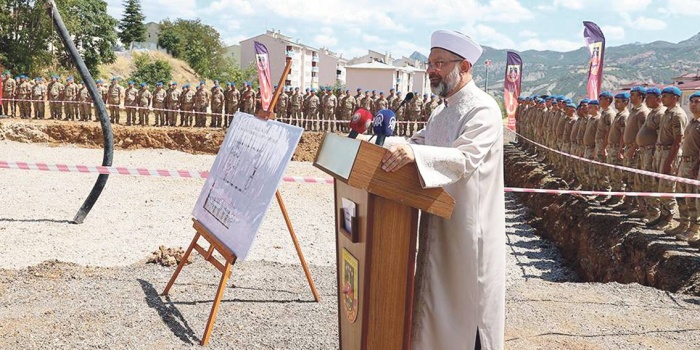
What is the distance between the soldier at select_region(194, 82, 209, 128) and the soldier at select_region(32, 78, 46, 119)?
5713mm

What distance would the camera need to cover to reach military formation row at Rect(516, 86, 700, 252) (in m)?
7.13

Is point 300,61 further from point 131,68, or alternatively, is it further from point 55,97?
point 55,97

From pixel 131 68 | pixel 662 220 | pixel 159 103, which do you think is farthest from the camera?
pixel 131 68

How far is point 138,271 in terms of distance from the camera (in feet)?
19.4

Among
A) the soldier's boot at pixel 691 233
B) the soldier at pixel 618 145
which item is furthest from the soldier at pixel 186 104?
the soldier's boot at pixel 691 233

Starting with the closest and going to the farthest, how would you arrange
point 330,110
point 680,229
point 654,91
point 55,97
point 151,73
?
1. point 680,229
2. point 654,91
3. point 55,97
4. point 330,110
5. point 151,73

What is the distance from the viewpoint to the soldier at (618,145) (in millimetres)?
9531

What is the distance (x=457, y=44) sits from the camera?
262 centimetres

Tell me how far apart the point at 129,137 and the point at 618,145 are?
1534 centimetres

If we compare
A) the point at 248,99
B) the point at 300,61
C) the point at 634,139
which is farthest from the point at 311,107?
the point at 300,61

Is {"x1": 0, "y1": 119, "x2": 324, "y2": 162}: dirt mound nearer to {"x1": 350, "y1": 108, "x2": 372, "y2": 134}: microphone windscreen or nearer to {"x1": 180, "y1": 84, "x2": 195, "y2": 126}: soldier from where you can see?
{"x1": 180, "y1": 84, "x2": 195, "y2": 126}: soldier

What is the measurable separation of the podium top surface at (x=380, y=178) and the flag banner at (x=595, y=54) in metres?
10.3

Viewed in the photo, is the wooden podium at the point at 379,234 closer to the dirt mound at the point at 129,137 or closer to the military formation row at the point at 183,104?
the dirt mound at the point at 129,137

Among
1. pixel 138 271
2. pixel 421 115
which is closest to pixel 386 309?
pixel 138 271
